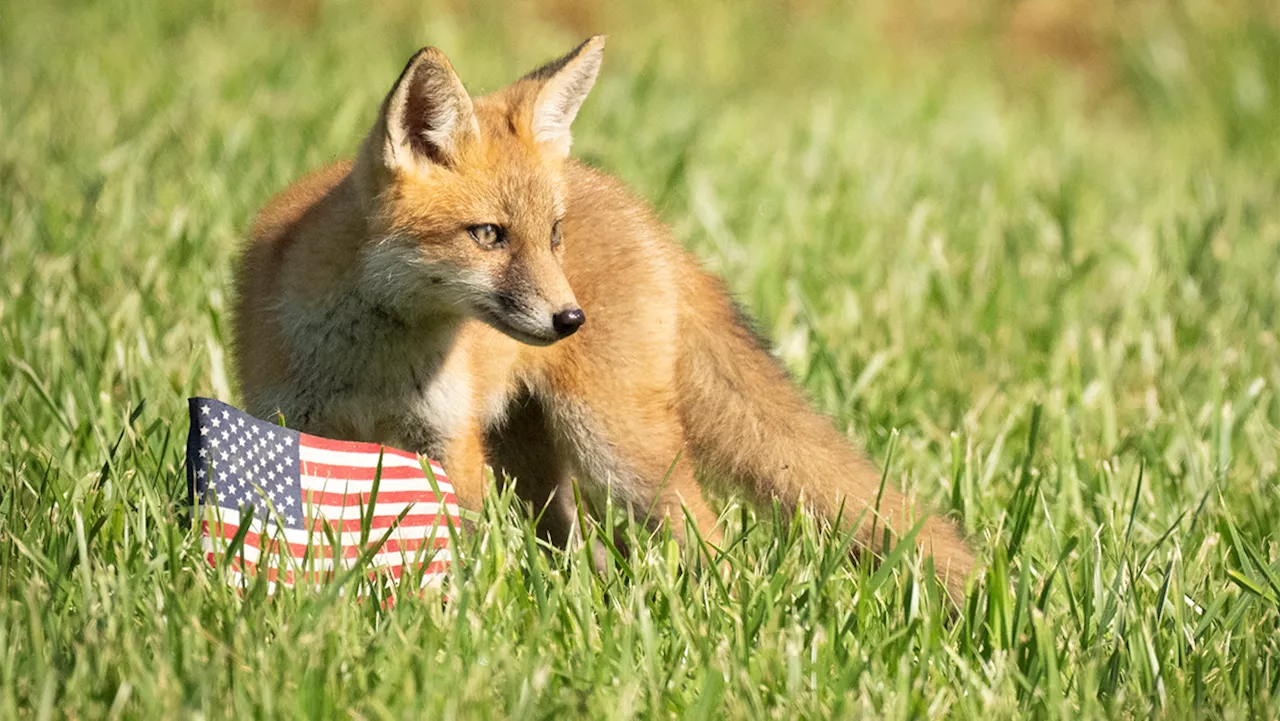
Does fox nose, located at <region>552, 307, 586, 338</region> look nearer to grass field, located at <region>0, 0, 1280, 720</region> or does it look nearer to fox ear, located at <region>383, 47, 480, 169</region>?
grass field, located at <region>0, 0, 1280, 720</region>

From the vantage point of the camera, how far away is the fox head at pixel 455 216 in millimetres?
3611

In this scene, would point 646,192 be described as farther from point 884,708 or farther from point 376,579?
point 884,708

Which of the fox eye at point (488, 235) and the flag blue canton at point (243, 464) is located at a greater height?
the fox eye at point (488, 235)

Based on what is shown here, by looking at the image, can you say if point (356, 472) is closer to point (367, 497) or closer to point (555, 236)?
point (367, 497)

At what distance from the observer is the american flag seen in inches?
126

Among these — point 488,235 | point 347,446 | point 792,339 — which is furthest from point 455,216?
point 792,339

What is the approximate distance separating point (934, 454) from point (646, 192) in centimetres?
282

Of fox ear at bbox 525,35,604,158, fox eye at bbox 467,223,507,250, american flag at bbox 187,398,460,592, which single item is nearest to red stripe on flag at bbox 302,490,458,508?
american flag at bbox 187,398,460,592

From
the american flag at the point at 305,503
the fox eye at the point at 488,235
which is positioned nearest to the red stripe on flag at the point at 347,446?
the american flag at the point at 305,503

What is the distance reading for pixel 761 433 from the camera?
4070mm

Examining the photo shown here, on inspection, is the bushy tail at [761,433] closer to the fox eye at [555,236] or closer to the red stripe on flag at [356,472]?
the fox eye at [555,236]

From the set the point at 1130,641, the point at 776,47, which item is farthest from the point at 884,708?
the point at 776,47

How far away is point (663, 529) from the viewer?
12.5 feet

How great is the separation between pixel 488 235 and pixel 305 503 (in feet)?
2.84
